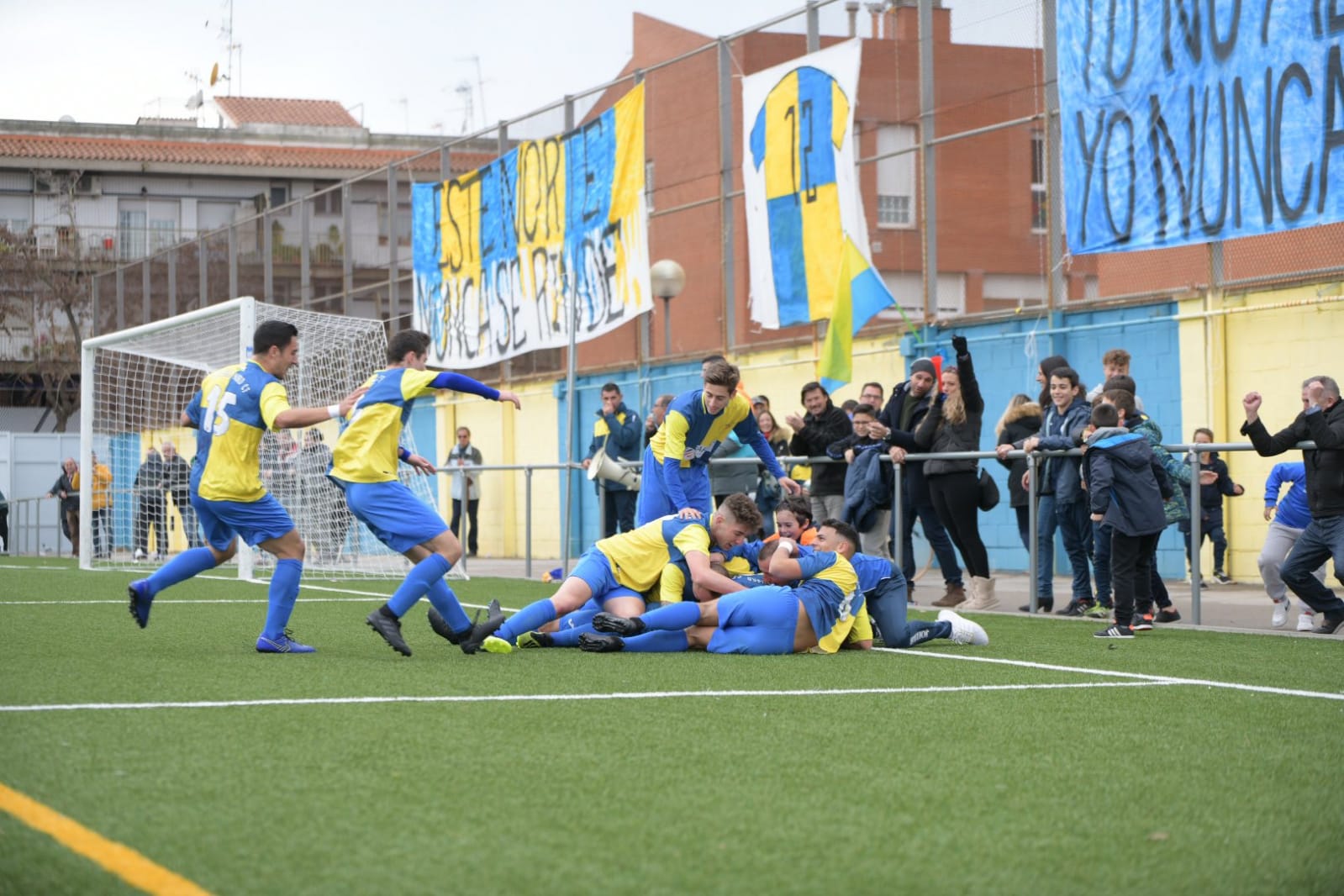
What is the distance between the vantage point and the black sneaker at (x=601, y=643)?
844 centimetres

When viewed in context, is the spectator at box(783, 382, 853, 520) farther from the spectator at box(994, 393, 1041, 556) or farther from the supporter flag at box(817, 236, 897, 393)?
the supporter flag at box(817, 236, 897, 393)

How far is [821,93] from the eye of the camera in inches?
674

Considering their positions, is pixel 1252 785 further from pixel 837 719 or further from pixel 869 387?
pixel 869 387

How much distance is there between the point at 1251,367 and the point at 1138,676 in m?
7.85

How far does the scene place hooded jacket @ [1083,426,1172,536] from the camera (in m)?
9.79

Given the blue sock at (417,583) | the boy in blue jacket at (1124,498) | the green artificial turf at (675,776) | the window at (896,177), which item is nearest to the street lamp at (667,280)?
the window at (896,177)

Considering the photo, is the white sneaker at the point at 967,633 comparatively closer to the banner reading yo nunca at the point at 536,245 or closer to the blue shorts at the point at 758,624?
the blue shorts at the point at 758,624

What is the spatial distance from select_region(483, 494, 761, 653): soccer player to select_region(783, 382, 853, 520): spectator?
4531 millimetres

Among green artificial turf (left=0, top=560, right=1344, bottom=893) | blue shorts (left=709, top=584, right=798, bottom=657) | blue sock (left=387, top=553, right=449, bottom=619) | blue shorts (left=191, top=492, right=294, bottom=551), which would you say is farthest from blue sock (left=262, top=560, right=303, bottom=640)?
blue shorts (left=709, top=584, right=798, bottom=657)

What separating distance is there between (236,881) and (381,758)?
1.51 metres

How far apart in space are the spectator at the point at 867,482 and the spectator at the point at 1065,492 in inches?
42.0

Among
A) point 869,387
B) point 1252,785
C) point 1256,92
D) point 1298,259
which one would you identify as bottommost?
point 1252,785

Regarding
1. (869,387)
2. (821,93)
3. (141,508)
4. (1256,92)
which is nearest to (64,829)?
(869,387)

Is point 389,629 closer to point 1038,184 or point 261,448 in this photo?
point 1038,184
